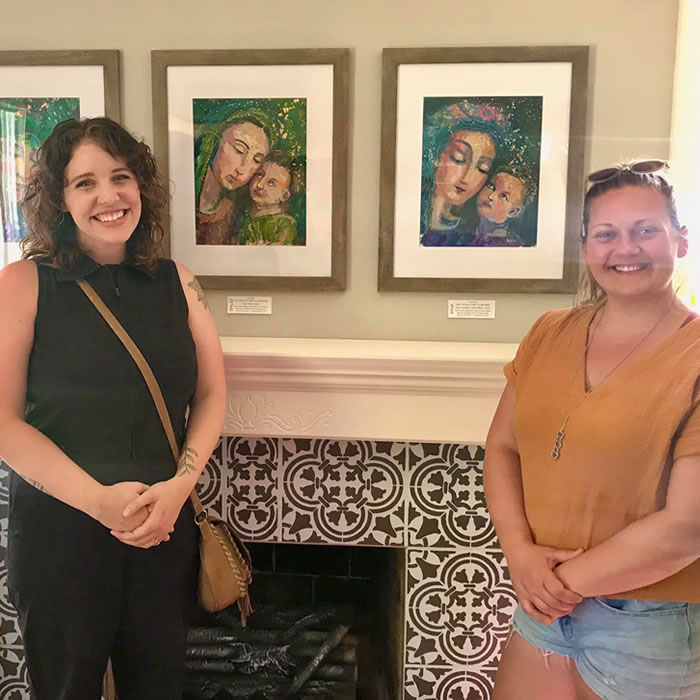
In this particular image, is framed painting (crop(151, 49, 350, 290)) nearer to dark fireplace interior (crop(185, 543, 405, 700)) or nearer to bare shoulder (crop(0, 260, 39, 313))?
bare shoulder (crop(0, 260, 39, 313))

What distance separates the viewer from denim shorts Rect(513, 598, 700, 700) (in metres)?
0.98

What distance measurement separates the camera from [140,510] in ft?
3.79

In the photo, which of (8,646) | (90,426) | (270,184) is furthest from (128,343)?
(8,646)

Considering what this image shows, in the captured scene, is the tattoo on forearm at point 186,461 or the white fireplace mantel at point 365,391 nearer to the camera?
the tattoo on forearm at point 186,461

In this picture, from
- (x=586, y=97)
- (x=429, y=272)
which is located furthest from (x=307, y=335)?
(x=586, y=97)

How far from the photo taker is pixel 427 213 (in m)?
1.58

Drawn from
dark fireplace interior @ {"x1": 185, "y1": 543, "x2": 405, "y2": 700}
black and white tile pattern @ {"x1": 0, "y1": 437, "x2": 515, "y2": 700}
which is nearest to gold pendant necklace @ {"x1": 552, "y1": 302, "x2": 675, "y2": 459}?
black and white tile pattern @ {"x1": 0, "y1": 437, "x2": 515, "y2": 700}

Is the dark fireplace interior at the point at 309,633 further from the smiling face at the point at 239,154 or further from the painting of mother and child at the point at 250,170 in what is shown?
the smiling face at the point at 239,154

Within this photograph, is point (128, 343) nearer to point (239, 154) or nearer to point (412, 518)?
point (239, 154)

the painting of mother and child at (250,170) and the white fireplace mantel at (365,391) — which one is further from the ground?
the painting of mother and child at (250,170)

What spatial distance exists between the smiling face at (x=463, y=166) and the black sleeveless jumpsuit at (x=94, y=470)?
0.74m

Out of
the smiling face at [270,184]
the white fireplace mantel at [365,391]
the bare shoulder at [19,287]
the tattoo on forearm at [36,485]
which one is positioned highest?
the smiling face at [270,184]

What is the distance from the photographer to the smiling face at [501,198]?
1548 mm

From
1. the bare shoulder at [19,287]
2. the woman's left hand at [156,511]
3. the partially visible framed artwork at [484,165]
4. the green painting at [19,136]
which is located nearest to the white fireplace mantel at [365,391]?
the partially visible framed artwork at [484,165]
